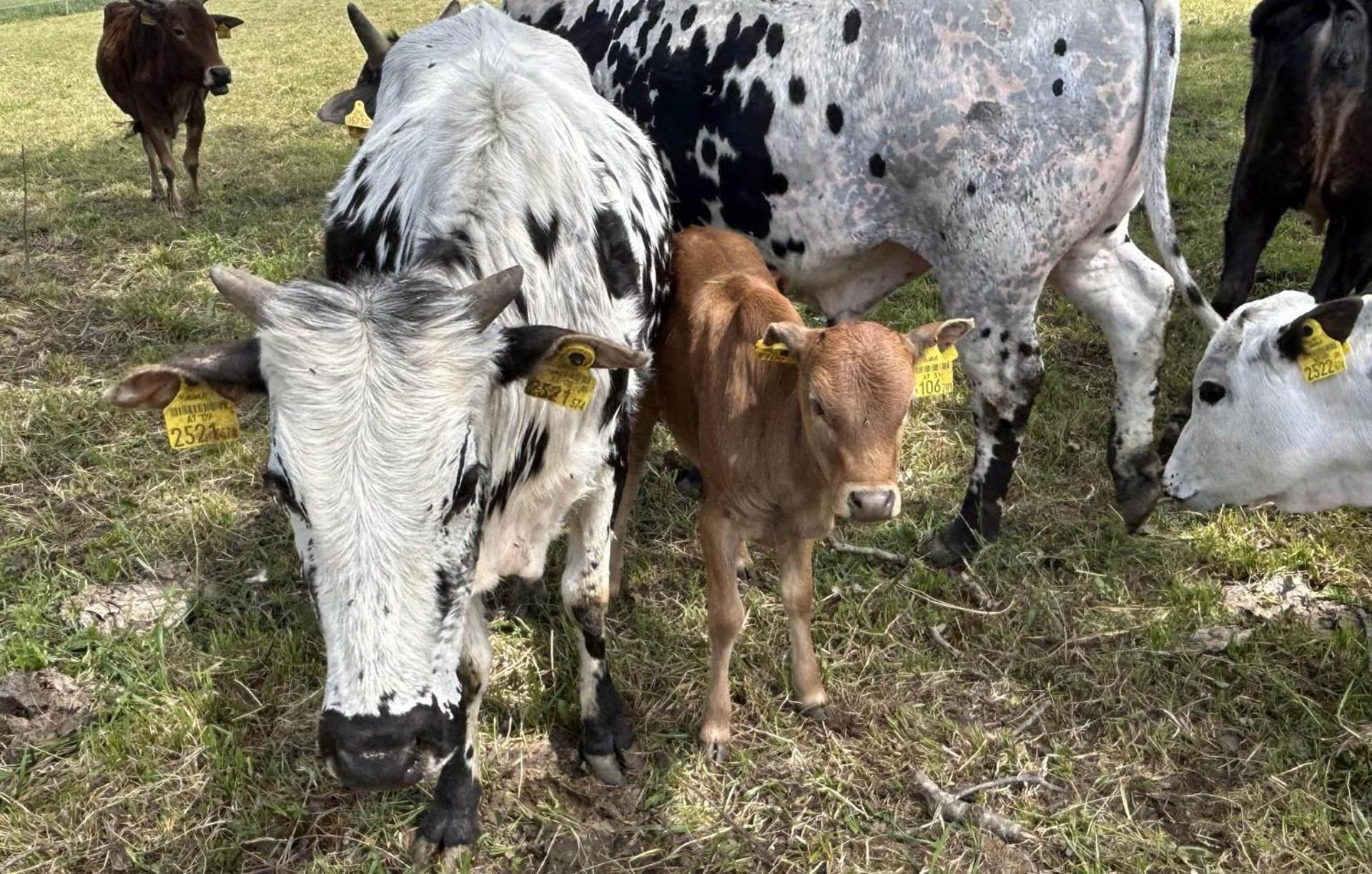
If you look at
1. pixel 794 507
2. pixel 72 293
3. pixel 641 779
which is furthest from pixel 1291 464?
pixel 72 293

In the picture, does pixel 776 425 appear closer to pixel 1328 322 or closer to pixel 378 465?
pixel 378 465

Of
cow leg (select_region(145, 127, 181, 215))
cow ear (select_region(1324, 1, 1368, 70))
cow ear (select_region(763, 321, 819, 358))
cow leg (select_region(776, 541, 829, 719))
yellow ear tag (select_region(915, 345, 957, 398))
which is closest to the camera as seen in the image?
cow ear (select_region(763, 321, 819, 358))

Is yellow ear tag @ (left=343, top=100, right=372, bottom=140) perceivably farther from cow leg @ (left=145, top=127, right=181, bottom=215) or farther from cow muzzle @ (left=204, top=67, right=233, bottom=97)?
cow muzzle @ (left=204, top=67, right=233, bottom=97)

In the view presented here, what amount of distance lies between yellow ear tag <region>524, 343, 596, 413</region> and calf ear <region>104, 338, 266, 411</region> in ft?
1.97

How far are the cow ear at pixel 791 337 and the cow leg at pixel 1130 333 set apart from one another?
1604mm

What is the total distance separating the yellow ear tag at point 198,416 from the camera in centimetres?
227

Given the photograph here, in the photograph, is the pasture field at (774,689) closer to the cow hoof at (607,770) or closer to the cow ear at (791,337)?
the cow hoof at (607,770)

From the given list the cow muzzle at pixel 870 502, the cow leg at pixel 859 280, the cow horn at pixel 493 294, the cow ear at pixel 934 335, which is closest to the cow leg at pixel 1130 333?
the cow leg at pixel 859 280

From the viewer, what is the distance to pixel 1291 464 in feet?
11.3

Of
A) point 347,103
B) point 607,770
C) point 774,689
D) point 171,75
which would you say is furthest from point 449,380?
point 171,75

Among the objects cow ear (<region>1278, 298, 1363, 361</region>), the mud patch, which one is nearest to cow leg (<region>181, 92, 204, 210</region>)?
the mud patch

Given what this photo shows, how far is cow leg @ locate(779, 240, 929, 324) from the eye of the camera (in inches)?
161

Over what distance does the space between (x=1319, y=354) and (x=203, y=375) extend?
3.19 meters

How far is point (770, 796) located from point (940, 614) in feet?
3.51
